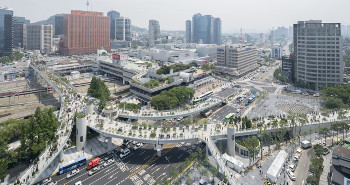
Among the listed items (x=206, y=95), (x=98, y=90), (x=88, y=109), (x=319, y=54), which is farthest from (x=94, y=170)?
(x=319, y=54)

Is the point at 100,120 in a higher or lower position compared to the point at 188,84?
lower

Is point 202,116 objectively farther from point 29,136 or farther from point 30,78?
point 30,78

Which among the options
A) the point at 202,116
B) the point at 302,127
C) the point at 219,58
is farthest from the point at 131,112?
the point at 219,58

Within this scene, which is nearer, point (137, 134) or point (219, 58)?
point (137, 134)

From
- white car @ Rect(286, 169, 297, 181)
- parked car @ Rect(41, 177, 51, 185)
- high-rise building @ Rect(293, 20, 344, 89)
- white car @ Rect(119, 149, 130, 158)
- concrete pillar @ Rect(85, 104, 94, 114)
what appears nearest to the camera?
parked car @ Rect(41, 177, 51, 185)

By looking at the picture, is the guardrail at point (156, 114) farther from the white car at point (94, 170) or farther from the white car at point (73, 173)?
the white car at point (73, 173)

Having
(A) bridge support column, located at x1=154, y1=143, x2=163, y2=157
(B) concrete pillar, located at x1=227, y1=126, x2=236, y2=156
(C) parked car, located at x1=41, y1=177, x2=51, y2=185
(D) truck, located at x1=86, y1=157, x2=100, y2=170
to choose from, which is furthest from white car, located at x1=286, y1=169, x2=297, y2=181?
(C) parked car, located at x1=41, y1=177, x2=51, y2=185

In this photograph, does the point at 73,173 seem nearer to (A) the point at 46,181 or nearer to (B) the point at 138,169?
(A) the point at 46,181

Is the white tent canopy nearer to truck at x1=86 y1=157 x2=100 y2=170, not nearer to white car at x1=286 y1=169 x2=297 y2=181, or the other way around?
white car at x1=286 y1=169 x2=297 y2=181
